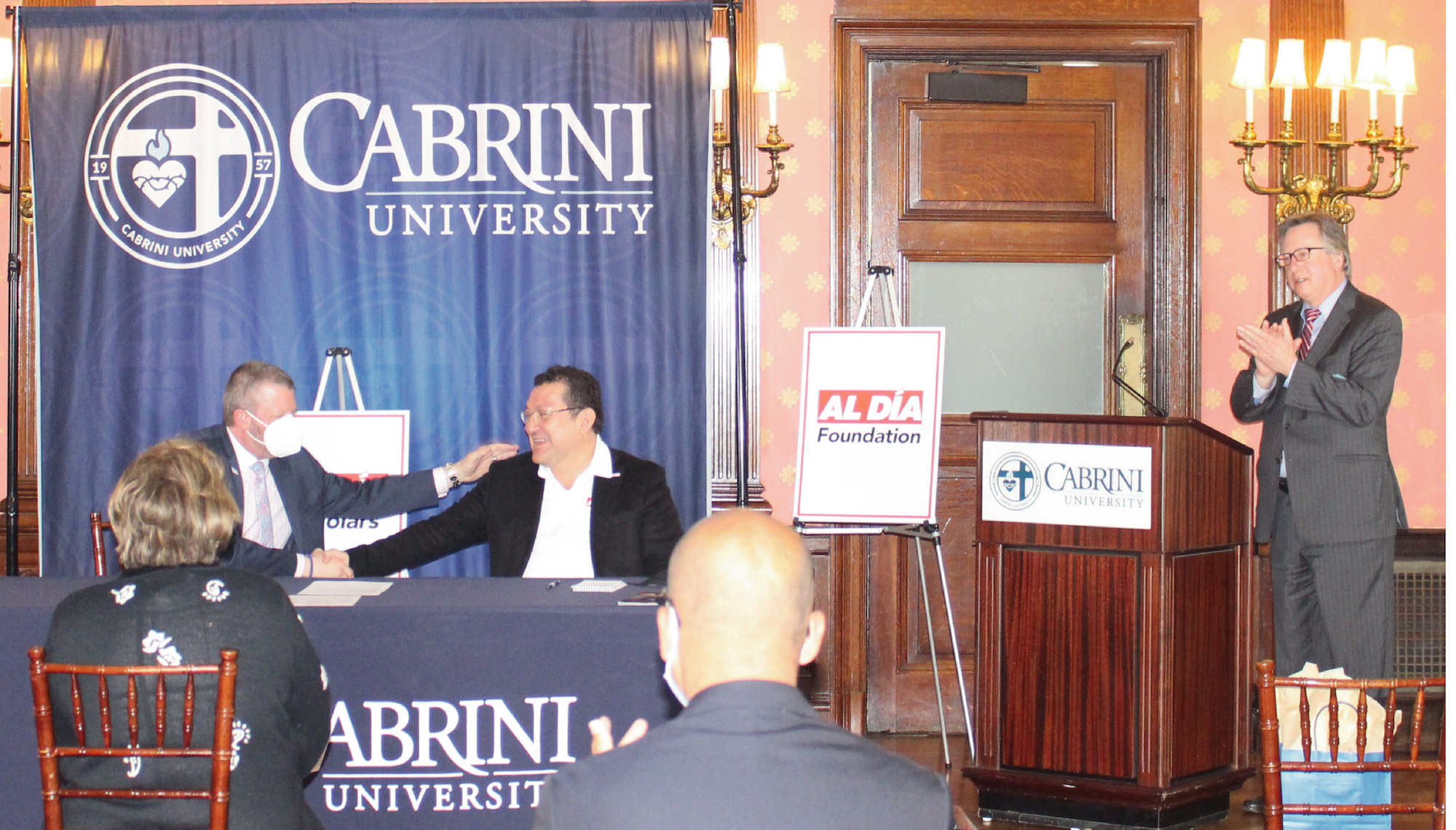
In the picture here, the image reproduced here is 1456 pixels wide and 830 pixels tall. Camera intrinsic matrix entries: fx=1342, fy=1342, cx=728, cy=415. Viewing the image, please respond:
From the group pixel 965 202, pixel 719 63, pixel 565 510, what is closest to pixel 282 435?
pixel 565 510

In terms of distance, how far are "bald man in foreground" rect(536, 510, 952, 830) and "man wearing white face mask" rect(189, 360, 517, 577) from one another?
2.46 metres

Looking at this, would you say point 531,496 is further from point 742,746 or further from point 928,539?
point 742,746

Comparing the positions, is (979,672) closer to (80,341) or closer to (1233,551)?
(1233,551)

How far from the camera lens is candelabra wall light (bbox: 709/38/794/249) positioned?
15.1ft

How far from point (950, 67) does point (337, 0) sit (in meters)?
2.18

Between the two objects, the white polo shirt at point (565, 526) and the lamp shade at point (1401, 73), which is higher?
the lamp shade at point (1401, 73)

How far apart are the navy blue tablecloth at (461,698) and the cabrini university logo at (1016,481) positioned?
1208 millimetres

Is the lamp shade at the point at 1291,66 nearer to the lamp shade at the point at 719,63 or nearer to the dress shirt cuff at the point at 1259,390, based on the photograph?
the dress shirt cuff at the point at 1259,390

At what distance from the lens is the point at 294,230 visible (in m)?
4.20

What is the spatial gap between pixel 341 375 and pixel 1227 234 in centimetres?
316

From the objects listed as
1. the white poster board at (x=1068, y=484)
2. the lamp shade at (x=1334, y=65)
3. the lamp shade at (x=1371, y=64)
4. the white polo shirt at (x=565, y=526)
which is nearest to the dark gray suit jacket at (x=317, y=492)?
the white polo shirt at (x=565, y=526)

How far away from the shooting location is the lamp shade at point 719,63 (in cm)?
452

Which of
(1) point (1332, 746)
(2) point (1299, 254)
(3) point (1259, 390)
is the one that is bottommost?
(1) point (1332, 746)

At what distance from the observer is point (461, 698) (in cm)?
292
